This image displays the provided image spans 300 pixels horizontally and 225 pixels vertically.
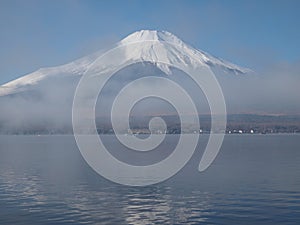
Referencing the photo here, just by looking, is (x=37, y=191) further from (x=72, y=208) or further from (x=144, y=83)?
(x=144, y=83)

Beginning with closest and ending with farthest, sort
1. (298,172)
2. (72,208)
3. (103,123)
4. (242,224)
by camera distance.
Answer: (242,224)
(72,208)
(298,172)
(103,123)

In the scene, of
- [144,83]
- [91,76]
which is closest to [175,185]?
[144,83]

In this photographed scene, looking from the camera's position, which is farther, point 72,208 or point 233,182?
point 233,182

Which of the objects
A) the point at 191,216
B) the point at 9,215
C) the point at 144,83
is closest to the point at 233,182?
the point at 191,216

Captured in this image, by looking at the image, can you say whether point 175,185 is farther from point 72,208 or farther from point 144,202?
point 72,208

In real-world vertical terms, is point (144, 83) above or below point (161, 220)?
above

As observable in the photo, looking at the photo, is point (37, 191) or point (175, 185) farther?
point (175, 185)

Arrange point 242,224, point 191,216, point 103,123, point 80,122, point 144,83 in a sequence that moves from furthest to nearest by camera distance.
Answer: point 144,83 < point 103,123 < point 80,122 < point 191,216 < point 242,224

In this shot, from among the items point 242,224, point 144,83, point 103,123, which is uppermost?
point 144,83

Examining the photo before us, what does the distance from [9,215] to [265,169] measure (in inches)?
811

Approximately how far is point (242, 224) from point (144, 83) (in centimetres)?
17267

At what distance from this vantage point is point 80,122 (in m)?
157

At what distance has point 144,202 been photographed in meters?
20.2

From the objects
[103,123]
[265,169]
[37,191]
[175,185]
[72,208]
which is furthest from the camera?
[103,123]
